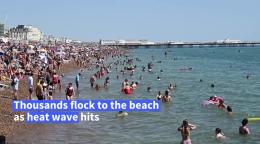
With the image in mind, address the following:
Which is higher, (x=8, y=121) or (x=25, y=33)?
(x=25, y=33)

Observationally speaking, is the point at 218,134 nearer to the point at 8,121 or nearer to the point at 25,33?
the point at 8,121

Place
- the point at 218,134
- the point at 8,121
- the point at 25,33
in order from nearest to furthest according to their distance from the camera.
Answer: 1. the point at 8,121
2. the point at 218,134
3. the point at 25,33

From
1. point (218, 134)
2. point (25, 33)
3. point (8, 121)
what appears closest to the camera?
point (8, 121)

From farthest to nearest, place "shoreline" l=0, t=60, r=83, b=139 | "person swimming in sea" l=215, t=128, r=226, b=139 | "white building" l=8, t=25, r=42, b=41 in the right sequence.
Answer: "white building" l=8, t=25, r=42, b=41 → "person swimming in sea" l=215, t=128, r=226, b=139 → "shoreline" l=0, t=60, r=83, b=139

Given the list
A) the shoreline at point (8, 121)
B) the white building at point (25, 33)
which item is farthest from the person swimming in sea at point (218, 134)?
the white building at point (25, 33)

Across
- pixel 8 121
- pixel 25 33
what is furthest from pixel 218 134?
pixel 25 33

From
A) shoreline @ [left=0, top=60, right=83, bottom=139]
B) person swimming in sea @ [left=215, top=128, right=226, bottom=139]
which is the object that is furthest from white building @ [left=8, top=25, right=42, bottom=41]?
person swimming in sea @ [left=215, top=128, right=226, bottom=139]

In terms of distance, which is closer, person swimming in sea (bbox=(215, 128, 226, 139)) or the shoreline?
the shoreline

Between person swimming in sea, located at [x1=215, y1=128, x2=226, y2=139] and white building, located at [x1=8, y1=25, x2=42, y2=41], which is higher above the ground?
white building, located at [x1=8, y1=25, x2=42, y2=41]

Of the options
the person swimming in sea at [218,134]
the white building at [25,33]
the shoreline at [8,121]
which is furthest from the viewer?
the white building at [25,33]

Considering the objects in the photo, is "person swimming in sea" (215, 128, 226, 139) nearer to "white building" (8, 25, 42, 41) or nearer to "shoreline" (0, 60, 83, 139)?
"shoreline" (0, 60, 83, 139)

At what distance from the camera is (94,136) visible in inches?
726

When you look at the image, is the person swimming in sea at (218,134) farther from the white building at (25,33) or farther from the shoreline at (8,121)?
the white building at (25,33)

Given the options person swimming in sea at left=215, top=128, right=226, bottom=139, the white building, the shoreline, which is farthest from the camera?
the white building
